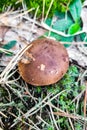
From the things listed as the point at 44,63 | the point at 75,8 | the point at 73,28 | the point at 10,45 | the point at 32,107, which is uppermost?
the point at 75,8

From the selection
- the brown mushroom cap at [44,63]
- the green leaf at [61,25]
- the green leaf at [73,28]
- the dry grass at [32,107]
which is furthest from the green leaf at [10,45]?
the green leaf at [73,28]

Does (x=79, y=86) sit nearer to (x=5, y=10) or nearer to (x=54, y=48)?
(x=54, y=48)

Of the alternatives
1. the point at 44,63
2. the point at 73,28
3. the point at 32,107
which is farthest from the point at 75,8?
the point at 32,107

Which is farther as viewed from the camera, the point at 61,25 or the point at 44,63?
the point at 61,25

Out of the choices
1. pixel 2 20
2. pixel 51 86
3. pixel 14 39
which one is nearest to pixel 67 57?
pixel 51 86

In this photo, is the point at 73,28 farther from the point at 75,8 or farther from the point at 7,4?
the point at 7,4

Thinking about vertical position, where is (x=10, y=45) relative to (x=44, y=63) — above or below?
above

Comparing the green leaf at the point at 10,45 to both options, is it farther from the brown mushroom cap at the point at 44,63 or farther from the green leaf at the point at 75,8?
the green leaf at the point at 75,8
